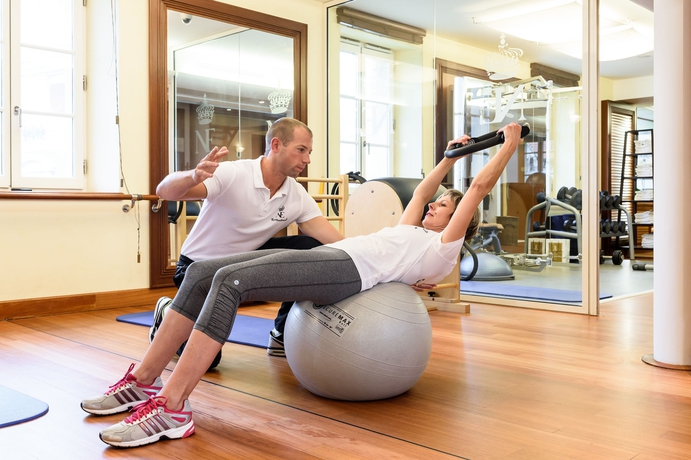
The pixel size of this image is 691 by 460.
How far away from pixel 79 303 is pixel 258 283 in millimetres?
2726

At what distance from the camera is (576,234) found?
433 cm

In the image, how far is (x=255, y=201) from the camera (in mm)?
2621

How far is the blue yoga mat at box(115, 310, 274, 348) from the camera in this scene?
3293 mm

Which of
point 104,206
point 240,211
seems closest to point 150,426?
point 240,211

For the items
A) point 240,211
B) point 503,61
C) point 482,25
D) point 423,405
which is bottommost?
point 423,405

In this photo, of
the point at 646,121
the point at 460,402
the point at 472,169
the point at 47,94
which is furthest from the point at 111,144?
the point at 646,121

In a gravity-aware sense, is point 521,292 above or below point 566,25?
below

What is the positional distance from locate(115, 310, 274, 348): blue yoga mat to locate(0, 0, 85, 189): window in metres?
1.10

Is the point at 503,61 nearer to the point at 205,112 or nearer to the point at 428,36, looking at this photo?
the point at 428,36

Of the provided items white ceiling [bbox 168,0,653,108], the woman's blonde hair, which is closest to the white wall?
white ceiling [bbox 168,0,653,108]

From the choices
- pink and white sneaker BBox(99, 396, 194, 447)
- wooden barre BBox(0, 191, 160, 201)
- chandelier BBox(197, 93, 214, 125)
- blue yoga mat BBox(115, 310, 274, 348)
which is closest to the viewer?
pink and white sneaker BBox(99, 396, 194, 447)

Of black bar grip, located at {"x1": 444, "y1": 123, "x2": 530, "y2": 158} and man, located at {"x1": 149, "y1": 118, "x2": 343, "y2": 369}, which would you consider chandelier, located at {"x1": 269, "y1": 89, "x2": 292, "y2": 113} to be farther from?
black bar grip, located at {"x1": 444, "y1": 123, "x2": 530, "y2": 158}

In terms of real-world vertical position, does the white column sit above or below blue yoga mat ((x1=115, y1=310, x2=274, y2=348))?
above

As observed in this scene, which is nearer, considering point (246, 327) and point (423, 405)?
point (423, 405)
